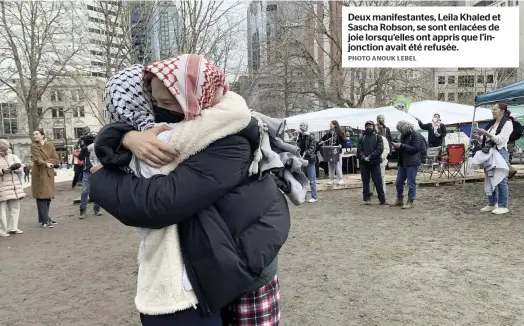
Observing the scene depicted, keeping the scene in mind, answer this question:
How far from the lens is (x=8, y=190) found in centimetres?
673

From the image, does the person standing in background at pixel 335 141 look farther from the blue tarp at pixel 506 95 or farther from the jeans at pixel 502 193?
the jeans at pixel 502 193

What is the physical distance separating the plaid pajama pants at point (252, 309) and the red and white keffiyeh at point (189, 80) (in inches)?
28.4

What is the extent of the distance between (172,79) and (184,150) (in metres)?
0.24

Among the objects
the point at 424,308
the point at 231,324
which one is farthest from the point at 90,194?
the point at 424,308

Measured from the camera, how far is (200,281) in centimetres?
130

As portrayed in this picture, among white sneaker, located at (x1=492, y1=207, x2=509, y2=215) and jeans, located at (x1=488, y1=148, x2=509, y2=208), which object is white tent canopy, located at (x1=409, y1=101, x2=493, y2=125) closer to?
jeans, located at (x1=488, y1=148, x2=509, y2=208)

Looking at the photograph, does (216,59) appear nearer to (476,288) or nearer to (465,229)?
(465,229)

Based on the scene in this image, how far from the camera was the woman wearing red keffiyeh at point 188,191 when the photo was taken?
125 cm

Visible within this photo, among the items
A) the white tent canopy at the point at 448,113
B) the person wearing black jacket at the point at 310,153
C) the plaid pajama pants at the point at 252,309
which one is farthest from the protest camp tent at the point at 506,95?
the plaid pajama pants at the point at 252,309

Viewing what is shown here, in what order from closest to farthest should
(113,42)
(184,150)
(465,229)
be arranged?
(184,150) < (465,229) < (113,42)

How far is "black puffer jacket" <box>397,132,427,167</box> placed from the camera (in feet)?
25.0

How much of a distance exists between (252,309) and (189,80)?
88cm

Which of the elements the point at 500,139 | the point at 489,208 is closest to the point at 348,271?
the point at 500,139

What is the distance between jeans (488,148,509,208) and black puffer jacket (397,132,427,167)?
137 centimetres
